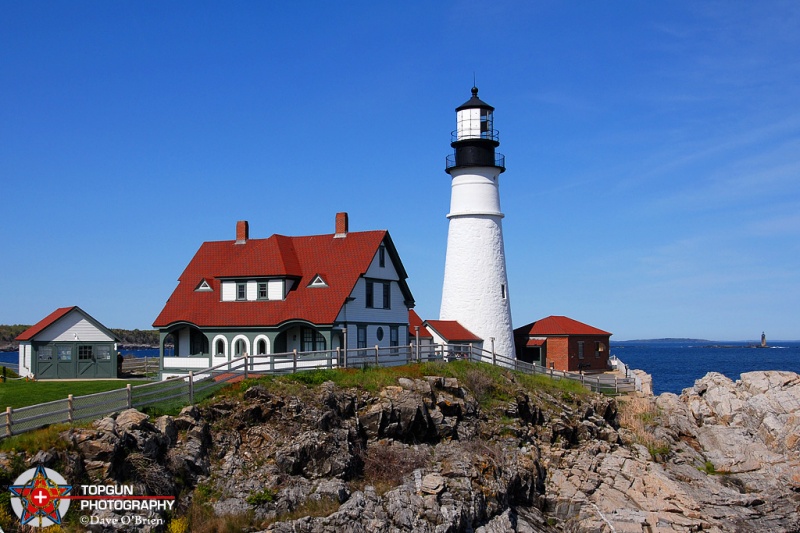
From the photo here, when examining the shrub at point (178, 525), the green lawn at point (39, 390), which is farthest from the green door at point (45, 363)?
the shrub at point (178, 525)

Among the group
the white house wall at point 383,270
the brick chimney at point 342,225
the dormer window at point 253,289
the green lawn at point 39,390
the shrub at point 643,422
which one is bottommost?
the shrub at point 643,422

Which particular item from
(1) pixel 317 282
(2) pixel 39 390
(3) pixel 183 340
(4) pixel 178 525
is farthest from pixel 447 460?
(3) pixel 183 340

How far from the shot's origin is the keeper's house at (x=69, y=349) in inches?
1313

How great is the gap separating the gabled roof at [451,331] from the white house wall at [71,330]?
51.4 ft

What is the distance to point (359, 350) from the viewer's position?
30.1 m

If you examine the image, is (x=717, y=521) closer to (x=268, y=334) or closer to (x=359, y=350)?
(x=359, y=350)

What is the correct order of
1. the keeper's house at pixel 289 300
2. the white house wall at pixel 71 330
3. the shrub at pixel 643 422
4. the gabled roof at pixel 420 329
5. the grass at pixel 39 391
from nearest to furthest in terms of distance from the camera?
the grass at pixel 39 391
the keeper's house at pixel 289 300
the shrub at pixel 643 422
the white house wall at pixel 71 330
the gabled roof at pixel 420 329

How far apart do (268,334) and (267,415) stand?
861cm

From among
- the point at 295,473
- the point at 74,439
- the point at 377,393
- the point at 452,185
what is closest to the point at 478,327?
the point at 452,185

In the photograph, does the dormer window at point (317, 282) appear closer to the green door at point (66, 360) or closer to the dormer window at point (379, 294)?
the dormer window at point (379, 294)

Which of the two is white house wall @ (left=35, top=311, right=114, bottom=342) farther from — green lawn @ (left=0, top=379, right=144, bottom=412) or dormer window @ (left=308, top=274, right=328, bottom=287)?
dormer window @ (left=308, top=274, right=328, bottom=287)

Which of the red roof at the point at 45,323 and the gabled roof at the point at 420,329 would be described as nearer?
the red roof at the point at 45,323

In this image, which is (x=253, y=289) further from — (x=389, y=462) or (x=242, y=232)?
(x=389, y=462)

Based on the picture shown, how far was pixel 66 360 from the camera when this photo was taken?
3359 cm
